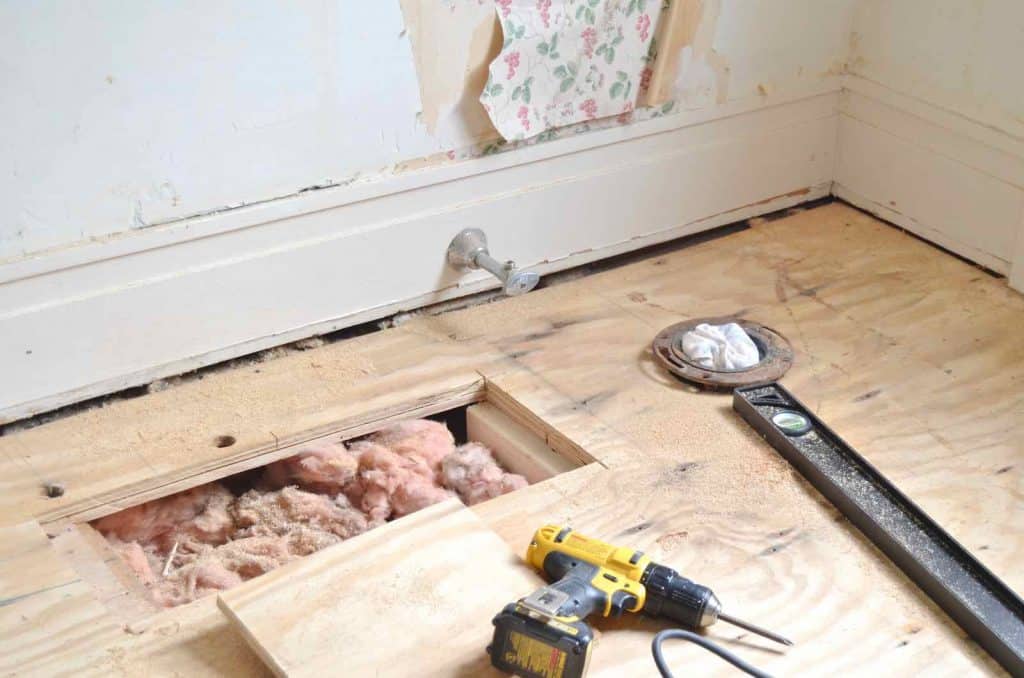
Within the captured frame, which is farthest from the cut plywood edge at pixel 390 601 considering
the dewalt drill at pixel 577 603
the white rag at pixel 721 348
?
the white rag at pixel 721 348

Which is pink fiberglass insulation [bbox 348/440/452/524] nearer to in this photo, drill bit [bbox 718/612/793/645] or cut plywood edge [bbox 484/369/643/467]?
cut plywood edge [bbox 484/369/643/467]

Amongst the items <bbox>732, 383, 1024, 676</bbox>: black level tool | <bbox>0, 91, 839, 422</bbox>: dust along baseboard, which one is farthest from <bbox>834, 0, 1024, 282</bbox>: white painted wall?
<bbox>732, 383, 1024, 676</bbox>: black level tool

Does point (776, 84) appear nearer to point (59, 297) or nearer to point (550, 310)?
point (550, 310)

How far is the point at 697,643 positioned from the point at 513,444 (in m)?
0.56

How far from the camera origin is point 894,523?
1.59 meters

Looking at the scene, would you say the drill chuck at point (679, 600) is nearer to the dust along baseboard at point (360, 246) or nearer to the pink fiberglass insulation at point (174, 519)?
the pink fiberglass insulation at point (174, 519)

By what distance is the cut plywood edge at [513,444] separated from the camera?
1.81m

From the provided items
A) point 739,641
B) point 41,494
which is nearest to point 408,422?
point 41,494

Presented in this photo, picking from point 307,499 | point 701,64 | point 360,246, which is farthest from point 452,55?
point 307,499

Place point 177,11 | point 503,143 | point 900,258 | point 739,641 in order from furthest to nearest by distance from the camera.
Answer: point 900,258 → point 503,143 → point 177,11 → point 739,641

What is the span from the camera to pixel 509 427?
1.91 m

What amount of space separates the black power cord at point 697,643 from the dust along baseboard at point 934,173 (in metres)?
1.23

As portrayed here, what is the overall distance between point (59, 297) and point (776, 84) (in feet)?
4.95

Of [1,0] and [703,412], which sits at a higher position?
[1,0]
